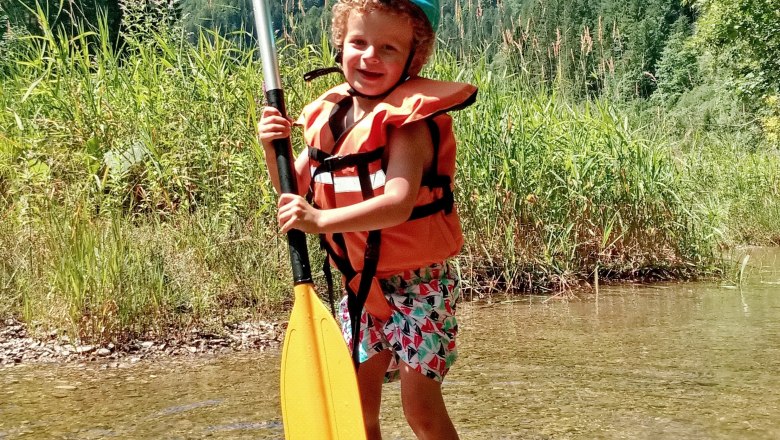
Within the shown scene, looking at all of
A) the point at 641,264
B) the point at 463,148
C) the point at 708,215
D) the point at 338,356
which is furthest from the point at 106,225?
the point at 708,215

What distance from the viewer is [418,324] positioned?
1912 mm

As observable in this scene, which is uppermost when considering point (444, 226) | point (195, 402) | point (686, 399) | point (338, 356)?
point (444, 226)

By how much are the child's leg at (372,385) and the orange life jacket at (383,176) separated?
0.46ft

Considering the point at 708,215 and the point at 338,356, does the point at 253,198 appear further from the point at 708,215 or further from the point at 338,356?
the point at 708,215

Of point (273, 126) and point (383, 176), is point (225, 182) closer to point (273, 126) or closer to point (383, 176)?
point (273, 126)

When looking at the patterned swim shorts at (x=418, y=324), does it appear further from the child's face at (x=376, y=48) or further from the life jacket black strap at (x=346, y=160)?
the child's face at (x=376, y=48)

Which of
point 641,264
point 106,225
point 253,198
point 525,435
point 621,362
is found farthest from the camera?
point 641,264

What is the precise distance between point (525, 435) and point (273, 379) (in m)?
1.06

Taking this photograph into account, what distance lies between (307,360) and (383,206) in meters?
0.48

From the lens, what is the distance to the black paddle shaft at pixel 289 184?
6.18 ft

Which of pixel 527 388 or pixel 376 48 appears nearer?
pixel 376 48

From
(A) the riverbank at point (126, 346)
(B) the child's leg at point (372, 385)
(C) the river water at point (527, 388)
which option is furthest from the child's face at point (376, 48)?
(A) the riverbank at point (126, 346)

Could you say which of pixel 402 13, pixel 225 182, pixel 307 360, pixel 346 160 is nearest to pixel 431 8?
pixel 402 13

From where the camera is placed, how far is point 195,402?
2750 mm
